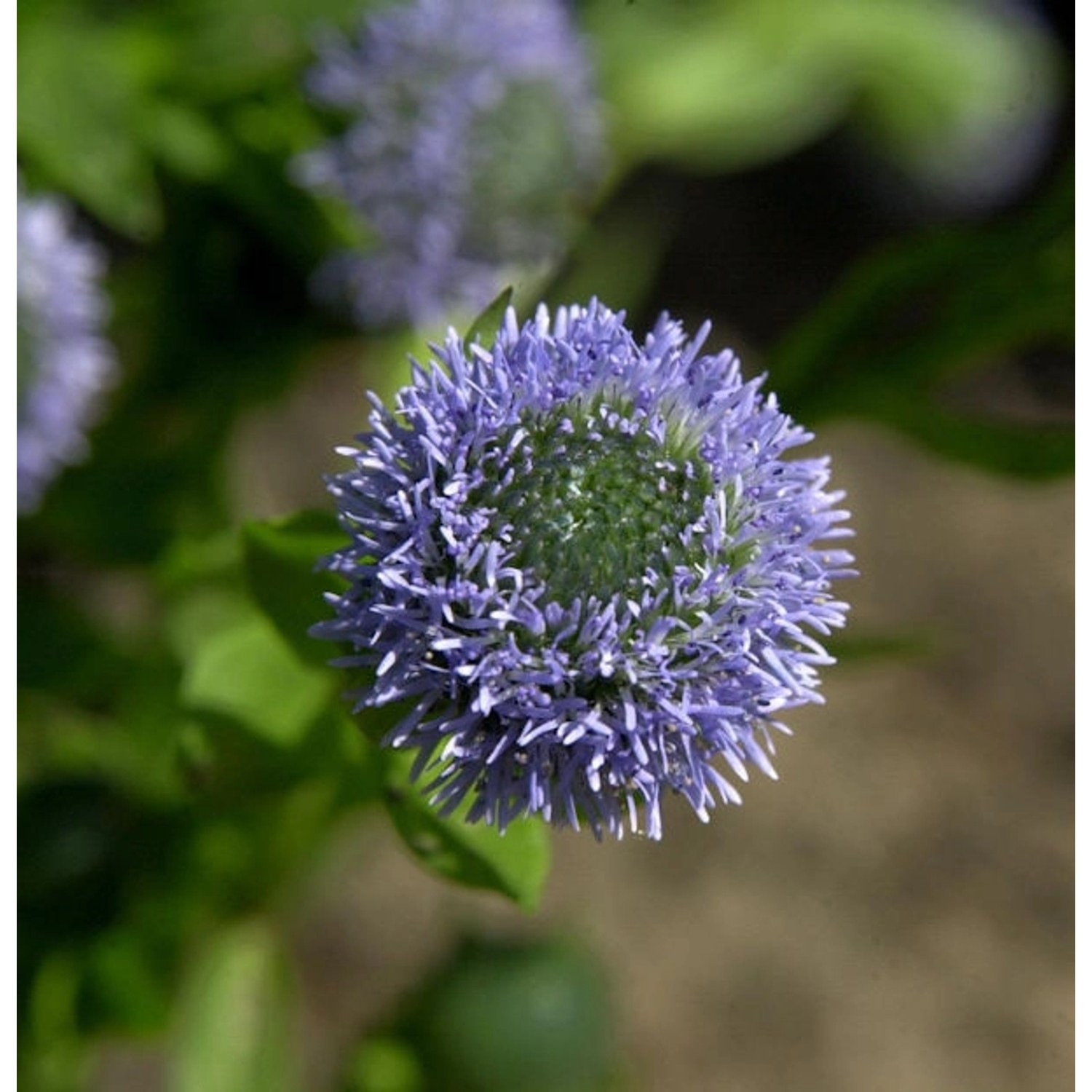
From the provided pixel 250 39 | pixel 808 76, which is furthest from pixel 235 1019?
pixel 808 76

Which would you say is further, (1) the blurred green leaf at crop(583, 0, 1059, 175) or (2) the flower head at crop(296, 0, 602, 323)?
(1) the blurred green leaf at crop(583, 0, 1059, 175)

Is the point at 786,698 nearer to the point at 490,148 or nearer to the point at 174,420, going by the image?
the point at 490,148

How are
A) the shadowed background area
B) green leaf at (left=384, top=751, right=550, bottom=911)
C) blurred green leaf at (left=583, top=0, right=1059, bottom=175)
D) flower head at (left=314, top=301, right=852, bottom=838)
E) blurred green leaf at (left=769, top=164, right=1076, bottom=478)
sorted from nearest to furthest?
flower head at (left=314, top=301, right=852, bottom=838) < green leaf at (left=384, top=751, right=550, bottom=911) < blurred green leaf at (left=769, top=164, right=1076, bottom=478) < the shadowed background area < blurred green leaf at (left=583, top=0, right=1059, bottom=175)

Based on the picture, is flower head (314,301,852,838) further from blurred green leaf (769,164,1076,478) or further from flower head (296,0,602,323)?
flower head (296,0,602,323)

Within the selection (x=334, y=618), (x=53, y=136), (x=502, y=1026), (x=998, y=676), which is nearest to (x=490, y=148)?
(x=53, y=136)

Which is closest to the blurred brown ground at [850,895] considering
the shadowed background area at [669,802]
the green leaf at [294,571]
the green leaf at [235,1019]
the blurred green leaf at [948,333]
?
the shadowed background area at [669,802]

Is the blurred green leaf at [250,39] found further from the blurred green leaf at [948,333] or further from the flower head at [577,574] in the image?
the flower head at [577,574]

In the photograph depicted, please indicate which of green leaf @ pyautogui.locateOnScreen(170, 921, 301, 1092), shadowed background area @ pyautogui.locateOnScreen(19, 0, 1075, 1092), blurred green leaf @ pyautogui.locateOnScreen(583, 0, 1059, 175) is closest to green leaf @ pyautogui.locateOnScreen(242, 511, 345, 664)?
shadowed background area @ pyautogui.locateOnScreen(19, 0, 1075, 1092)

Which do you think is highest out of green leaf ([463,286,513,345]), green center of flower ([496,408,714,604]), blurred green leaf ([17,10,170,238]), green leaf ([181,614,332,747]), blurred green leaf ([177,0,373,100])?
blurred green leaf ([177,0,373,100])
